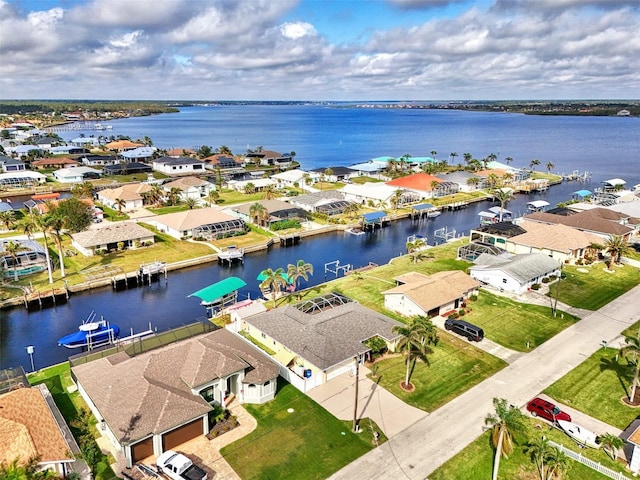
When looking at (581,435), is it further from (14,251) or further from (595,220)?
(14,251)

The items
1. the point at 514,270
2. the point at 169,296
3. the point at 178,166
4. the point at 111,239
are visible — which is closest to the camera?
the point at 514,270

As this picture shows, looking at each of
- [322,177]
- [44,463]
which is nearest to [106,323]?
[44,463]

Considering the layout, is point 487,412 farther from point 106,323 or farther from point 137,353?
point 106,323

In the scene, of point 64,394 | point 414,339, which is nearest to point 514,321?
point 414,339

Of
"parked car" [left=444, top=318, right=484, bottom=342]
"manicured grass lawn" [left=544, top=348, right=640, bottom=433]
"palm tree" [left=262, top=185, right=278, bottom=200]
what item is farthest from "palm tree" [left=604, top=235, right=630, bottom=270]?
"palm tree" [left=262, top=185, right=278, bottom=200]

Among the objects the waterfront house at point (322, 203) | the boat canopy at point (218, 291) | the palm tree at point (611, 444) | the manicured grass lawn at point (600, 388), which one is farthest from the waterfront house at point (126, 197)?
the palm tree at point (611, 444)

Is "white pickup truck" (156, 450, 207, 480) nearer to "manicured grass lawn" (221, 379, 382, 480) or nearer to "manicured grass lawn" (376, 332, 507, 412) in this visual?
"manicured grass lawn" (221, 379, 382, 480)

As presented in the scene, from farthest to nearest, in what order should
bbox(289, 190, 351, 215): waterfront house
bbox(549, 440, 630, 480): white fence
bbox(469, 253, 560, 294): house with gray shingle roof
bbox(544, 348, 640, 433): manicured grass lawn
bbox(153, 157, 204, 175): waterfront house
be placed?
bbox(153, 157, 204, 175): waterfront house, bbox(289, 190, 351, 215): waterfront house, bbox(469, 253, 560, 294): house with gray shingle roof, bbox(544, 348, 640, 433): manicured grass lawn, bbox(549, 440, 630, 480): white fence
